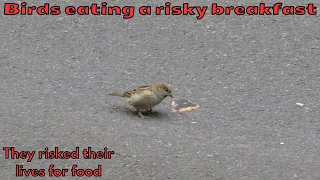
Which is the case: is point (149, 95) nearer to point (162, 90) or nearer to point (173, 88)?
point (162, 90)

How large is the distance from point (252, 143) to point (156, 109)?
3.71ft

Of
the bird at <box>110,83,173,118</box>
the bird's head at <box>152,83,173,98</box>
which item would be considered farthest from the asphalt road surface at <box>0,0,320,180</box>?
the bird's head at <box>152,83,173,98</box>

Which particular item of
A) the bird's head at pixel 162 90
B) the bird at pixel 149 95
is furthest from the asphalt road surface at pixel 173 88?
the bird's head at pixel 162 90

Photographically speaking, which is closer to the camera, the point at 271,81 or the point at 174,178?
the point at 174,178

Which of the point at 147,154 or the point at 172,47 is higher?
the point at 172,47

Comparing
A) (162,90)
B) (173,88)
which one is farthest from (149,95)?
(173,88)

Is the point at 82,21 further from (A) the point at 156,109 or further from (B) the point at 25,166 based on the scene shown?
(B) the point at 25,166

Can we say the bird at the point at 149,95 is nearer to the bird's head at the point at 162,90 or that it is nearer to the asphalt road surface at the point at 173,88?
the bird's head at the point at 162,90

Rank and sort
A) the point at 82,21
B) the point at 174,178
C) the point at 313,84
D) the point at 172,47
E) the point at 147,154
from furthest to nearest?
the point at 82,21, the point at 172,47, the point at 313,84, the point at 147,154, the point at 174,178

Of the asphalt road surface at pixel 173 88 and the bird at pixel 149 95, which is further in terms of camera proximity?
the bird at pixel 149 95

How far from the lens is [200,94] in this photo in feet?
23.6

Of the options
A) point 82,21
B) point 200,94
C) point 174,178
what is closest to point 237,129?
point 200,94

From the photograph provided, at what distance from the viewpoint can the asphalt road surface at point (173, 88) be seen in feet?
18.9

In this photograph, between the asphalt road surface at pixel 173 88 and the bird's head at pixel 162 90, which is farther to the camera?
the bird's head at pixel 162 90
